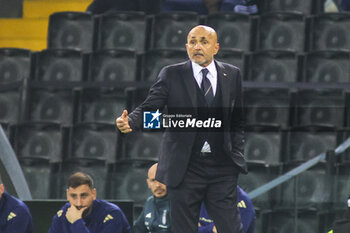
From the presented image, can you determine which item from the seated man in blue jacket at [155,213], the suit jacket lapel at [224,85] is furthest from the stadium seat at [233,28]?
the suit jacket lapel at [224,85]

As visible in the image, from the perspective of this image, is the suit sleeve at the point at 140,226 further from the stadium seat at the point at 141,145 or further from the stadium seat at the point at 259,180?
the stadium seat at the point at 141,145

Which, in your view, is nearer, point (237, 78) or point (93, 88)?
point (237, 78)

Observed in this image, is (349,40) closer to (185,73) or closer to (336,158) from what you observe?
(336,158)

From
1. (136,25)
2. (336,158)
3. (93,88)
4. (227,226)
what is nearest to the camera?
(227,226)

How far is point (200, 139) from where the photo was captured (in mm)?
2971

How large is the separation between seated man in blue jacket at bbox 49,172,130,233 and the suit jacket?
118 cm

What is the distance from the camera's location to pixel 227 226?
9.60ft

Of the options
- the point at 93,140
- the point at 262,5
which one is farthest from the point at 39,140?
the point at 262,5

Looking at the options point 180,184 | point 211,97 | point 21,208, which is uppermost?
point 211,97

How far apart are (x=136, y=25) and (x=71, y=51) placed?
572 mm

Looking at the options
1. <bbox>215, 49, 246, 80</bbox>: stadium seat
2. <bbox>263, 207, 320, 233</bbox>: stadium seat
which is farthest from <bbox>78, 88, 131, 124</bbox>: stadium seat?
<bbox>263, 207, 320, 233</bbox>: stadium seat

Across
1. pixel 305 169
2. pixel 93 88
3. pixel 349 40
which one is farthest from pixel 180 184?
pixel 349 40

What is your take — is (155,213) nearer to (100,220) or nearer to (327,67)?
(100,220)

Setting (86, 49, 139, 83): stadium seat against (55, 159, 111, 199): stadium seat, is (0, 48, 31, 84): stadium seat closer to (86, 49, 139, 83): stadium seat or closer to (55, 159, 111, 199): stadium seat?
(86, 49, 139, 83): stadium seat
